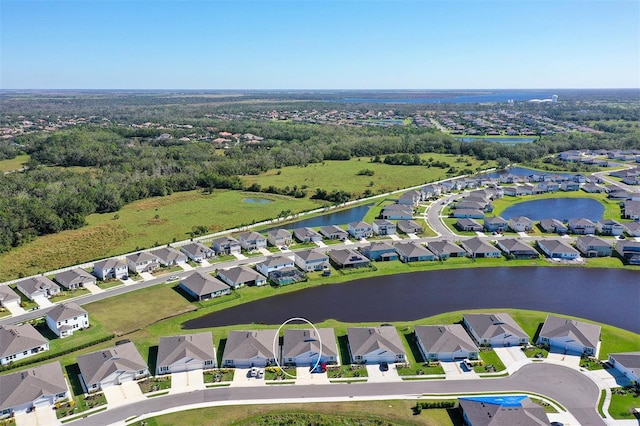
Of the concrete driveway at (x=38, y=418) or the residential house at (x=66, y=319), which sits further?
the residential house at (x=66, y=319)

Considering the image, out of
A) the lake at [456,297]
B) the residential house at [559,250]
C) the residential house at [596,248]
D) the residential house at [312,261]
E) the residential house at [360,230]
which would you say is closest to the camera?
the lake at [456,297]

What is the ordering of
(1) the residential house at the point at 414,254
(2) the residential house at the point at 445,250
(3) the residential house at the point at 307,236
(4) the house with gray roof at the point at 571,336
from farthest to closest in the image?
(3) the residential house at the point at 307,236 → (2) the residential house at the point at 445,250 → (1) the residential house at the point at 414,254 → (4) the house with gray roof at the point at 571,336

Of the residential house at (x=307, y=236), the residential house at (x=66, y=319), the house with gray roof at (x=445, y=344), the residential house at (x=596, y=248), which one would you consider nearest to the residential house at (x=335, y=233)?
the residential house at (x=307, y=236)

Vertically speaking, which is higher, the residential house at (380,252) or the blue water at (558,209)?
the residential house at (380,252)

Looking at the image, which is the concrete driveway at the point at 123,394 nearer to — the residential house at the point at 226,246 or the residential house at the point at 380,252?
the residential house at the point at 226,246

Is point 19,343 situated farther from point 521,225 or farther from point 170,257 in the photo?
point 521,225

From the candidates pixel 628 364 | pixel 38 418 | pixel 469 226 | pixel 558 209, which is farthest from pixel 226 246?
pixel 558 209
